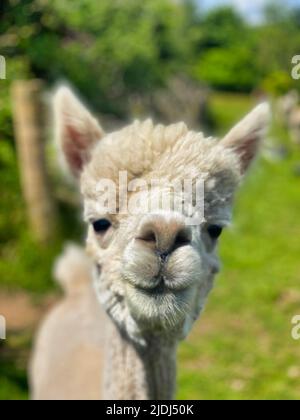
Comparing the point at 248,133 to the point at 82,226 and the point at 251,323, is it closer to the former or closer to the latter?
the point at 251,323

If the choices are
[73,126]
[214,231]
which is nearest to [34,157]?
[73,126]

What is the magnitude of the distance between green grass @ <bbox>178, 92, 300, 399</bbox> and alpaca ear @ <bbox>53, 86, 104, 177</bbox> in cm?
70

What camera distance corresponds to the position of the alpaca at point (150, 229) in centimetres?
182

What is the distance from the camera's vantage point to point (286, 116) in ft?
61.1

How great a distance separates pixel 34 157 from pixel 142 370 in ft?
13.8

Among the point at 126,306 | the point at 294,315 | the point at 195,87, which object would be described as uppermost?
the point at 195,87

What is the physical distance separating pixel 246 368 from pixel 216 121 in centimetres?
1620

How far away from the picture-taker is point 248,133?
94.2 inches

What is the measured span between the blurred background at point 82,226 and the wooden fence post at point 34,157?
0.01m

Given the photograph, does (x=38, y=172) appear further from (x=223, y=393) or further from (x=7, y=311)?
(x=223, y=393)

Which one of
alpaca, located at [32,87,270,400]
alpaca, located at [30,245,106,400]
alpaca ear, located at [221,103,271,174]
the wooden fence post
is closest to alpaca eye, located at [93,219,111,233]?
alpaca, located at [32,87,270,400]

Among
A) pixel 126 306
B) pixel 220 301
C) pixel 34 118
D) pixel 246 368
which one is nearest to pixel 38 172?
pixel 34 118

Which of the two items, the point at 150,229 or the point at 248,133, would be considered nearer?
the point at 150,229

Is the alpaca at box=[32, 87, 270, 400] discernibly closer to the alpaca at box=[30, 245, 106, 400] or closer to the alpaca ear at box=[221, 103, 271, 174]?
the alpaca ear at box=[221, 103, 271, 174]
